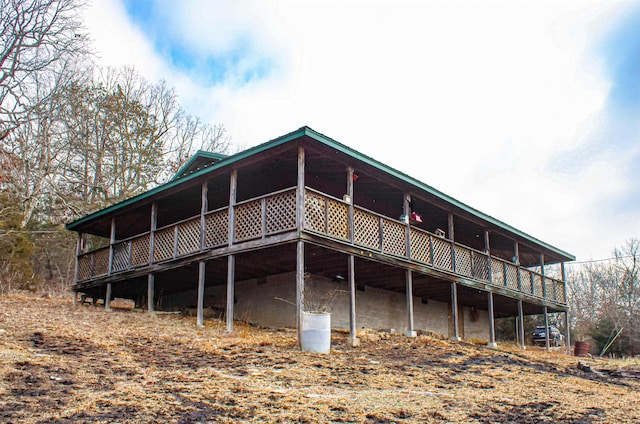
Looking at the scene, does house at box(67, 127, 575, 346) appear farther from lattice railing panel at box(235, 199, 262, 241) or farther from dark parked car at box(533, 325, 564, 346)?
dark parked car at box(533, 325, 564, 346)

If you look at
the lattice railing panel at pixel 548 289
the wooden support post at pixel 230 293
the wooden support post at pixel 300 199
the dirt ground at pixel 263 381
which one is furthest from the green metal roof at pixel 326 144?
the dirt ground at pixel 263 381

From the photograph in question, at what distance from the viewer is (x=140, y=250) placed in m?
20.0

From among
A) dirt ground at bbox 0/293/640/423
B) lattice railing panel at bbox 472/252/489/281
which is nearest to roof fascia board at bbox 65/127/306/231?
dirt ground at bbox 0/293/640/423

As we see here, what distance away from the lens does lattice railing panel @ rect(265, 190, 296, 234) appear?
14.9 meters

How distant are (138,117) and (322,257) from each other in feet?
73.1

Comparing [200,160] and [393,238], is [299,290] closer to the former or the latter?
[393,238]

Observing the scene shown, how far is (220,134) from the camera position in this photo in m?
43.3

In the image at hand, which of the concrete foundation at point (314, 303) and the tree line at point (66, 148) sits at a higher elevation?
the tree line at point (66, 148)

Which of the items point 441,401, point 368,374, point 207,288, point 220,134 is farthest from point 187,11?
point 220,134

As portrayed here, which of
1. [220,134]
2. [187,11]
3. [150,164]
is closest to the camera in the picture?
[187,11]

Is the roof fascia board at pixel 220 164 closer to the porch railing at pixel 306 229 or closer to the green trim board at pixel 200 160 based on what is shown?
the porch railing at pixel 306 229

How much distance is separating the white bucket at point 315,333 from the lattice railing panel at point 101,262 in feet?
34.9

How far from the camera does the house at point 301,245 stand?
50.9ft

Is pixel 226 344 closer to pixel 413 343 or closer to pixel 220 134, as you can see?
pixel 413 343
